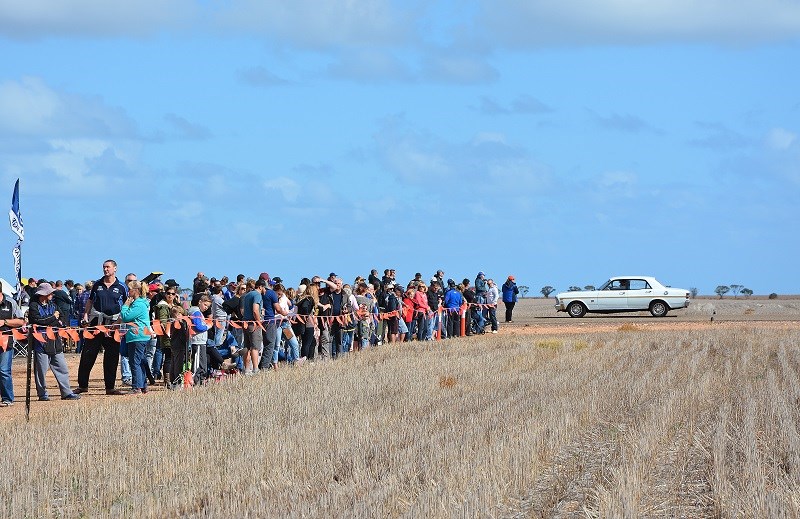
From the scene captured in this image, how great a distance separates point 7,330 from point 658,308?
124 ft

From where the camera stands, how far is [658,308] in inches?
2056

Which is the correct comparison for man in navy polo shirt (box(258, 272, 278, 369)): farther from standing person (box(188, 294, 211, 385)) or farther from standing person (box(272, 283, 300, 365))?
standing person (box(188, 294, 211, 385))

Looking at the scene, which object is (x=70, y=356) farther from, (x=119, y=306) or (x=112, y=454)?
(x=112, y=454)

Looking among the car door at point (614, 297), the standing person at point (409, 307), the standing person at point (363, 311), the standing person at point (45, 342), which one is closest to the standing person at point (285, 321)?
the standing person at point (363, 311)

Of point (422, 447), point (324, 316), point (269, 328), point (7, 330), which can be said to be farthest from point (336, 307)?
point (422, 447)

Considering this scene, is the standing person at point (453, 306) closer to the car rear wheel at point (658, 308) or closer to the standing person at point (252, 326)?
the standing person at point (252, 326)

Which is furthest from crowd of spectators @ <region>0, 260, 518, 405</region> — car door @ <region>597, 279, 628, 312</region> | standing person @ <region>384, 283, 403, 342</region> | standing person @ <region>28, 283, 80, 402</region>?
car door @ <region>597, 279, 628, 312</region>

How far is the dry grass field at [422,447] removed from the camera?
9.88 metres

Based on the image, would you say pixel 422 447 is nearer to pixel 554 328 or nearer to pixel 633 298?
pixel 554 328

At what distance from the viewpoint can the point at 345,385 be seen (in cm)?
1938

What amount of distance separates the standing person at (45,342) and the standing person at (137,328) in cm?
103

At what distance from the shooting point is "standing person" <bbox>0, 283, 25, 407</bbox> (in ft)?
57.5

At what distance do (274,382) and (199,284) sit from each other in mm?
3110

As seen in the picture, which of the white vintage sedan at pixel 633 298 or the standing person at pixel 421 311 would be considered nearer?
the standing person at pixel 421 311
